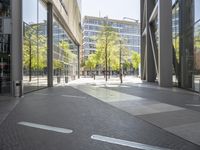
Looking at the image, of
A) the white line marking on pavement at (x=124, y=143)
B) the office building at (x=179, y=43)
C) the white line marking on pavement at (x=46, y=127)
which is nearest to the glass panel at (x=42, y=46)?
the office building at (x=179, y=43)

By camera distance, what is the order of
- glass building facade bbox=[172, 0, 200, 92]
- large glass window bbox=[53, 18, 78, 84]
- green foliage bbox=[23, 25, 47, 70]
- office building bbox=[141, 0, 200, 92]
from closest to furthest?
glass building facade bbox=[172, 0, 200, 92], green foliage bbox=[23, 25, 47, 70], office building bbox=[141, 0, 200, 92], large glass window bbox=[53, 18, 78, 84]

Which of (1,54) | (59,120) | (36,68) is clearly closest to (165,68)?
(36,68)

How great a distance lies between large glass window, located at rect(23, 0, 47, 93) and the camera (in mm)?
20781

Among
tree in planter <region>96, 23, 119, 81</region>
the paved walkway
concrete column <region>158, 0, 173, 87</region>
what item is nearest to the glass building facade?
concrete column <region>158, 0, 173, 87</region>

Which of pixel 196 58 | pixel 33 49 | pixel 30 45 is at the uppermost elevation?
pixel 30 45

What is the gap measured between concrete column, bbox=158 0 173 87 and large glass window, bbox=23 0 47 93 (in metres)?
10.6

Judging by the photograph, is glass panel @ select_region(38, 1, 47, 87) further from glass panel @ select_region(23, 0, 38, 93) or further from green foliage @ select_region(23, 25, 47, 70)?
glass panel @ select_region(23, 0, 38, 93)

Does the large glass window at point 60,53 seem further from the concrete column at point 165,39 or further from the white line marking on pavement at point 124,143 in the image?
the white line marking on pavement at point 124,143

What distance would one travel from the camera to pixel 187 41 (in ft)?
76.6

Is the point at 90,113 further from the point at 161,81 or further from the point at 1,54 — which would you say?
the point at 161,81

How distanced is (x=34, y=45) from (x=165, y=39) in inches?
453

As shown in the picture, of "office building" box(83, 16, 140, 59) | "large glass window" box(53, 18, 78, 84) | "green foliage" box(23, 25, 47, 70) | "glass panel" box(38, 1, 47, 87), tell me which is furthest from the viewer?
"office building" box(83, 16, 140, 59)

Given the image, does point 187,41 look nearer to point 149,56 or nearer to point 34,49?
point 34,49

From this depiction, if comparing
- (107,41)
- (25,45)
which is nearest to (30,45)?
(25,45)
